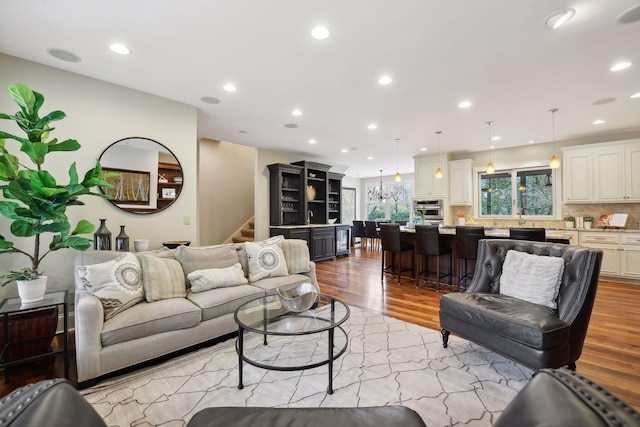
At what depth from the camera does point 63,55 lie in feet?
8.96

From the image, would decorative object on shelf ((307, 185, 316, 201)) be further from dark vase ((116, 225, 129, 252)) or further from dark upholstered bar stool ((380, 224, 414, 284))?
dark vase ((116, 225, 129, 252))

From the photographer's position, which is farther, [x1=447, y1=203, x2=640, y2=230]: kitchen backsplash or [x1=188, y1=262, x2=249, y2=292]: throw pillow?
[x1=447, y1=203, x2=640, y2=230]: kitchen backsplash

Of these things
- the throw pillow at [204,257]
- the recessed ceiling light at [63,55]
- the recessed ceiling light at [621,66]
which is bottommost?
the throw pillow at [204,257]

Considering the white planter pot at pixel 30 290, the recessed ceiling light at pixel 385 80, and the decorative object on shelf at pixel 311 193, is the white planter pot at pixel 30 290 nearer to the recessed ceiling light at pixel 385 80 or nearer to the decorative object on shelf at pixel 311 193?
the recessed ceiling light at pixel 385 80

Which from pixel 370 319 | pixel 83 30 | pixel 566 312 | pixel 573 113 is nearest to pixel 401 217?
pixel 573 113

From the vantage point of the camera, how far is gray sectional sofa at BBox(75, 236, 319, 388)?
2.02 metres

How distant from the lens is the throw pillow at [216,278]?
2785 millimetres

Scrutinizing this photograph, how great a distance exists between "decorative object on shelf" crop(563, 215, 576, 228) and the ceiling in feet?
6.41

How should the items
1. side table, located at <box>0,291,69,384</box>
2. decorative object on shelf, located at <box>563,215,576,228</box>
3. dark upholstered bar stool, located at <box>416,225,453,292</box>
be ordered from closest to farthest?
1. side table, located at <box>0,291,69,384</box>
2. dark upholstered bar stool, located at <box>416,225,453,292</box>
3. decorative object on shelf, located at <box>563,215,576,228</box>

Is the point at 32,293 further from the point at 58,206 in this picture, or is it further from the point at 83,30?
the point at 83,30

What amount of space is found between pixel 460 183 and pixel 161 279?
262 inches

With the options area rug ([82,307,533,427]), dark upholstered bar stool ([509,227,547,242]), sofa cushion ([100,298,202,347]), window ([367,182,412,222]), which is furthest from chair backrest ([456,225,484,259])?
window ([367,182,412,222])

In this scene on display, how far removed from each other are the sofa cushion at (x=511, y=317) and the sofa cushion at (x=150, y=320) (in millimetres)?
2281

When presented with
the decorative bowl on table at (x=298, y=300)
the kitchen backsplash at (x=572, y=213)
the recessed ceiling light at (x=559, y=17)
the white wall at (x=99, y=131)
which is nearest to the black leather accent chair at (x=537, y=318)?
the decorative bowl on table at (x=298, y=300)
